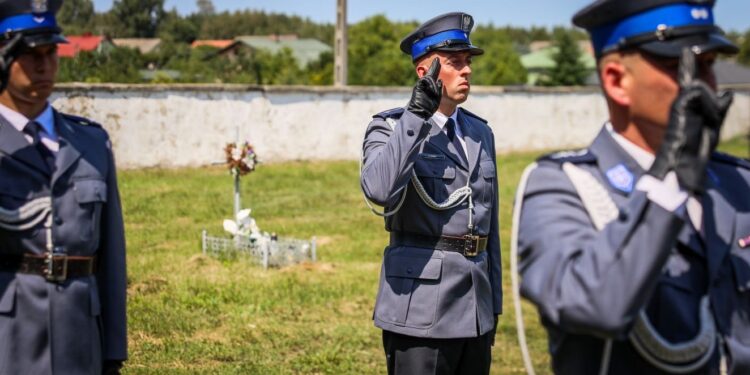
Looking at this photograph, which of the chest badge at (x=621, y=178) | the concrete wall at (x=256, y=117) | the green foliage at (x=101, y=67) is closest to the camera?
the chest badge at (x=621, y=178)

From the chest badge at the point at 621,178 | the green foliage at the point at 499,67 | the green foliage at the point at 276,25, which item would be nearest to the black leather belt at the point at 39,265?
the chest badge at the point at 621,178

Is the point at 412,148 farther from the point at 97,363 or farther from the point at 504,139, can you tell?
the point at 504,139

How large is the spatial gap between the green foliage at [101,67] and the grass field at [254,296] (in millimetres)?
4164

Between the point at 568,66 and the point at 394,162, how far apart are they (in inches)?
1867

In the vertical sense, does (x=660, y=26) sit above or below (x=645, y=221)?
above

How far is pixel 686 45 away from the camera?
2.10 meters

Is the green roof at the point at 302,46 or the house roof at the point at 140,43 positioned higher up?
the green roof at the point at 302,46

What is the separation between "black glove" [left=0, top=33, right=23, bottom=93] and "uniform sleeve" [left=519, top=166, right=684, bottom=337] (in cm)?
183

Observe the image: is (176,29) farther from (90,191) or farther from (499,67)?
(90,191)

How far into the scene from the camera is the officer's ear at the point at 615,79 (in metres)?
2.18

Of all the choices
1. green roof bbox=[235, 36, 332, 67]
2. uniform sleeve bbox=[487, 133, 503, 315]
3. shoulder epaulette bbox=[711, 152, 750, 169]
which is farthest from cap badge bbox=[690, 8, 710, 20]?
green roof bbox=[235, 36, 332, 67]

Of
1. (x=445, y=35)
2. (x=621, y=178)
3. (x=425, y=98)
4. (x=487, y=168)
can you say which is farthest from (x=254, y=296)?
(x=621, y=178)

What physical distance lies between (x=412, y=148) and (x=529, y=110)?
74.6 ft

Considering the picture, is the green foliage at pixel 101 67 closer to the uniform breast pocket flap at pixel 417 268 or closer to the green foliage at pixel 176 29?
the green foliage at pixel 176 29
